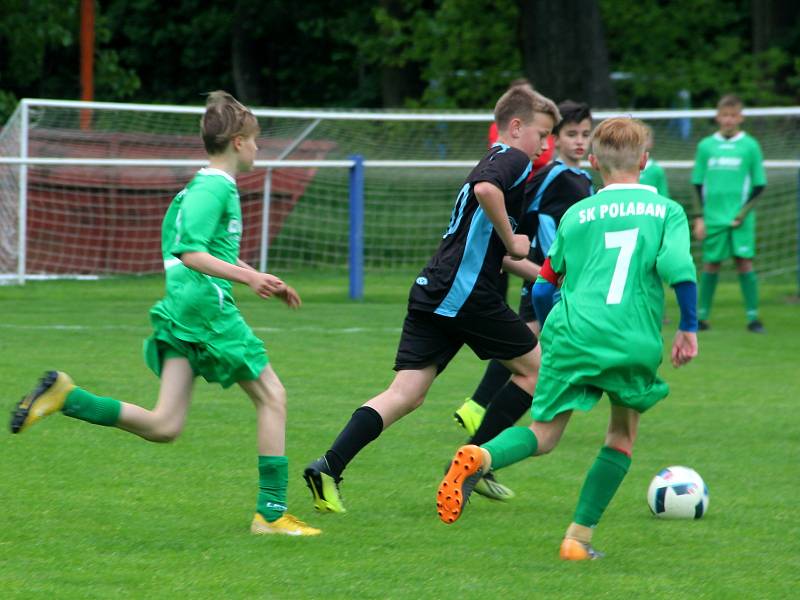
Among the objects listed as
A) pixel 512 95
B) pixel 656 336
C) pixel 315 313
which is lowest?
pixel 315 313

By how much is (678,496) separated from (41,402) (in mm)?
2461

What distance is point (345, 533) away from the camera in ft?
17.2

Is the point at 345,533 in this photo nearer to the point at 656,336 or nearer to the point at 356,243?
the point at 656,336

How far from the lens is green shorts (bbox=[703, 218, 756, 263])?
12.3 m

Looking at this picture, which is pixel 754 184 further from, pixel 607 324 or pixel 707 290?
pixel 607 324

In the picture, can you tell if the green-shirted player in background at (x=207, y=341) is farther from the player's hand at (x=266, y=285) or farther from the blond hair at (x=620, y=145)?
the blond hair at (x=620, y=145)

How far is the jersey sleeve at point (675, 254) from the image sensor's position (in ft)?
15.4

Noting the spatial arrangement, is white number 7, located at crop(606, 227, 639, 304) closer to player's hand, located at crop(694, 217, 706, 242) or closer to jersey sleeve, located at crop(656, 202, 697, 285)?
jersey sleeve, located at crop(656, 202, 697, 285)

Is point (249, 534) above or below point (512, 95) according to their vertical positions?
below

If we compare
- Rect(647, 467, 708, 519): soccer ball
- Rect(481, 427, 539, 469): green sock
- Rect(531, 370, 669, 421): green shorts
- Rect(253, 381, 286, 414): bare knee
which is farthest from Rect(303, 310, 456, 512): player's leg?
Rect(647, 467, 708, 519): soccer ball

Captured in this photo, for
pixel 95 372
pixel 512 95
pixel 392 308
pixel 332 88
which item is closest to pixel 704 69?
pixel 332 88

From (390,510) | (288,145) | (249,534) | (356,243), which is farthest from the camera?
(288,145)

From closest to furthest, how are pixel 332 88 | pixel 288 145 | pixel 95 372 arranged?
pixel 95 372, pixel 288 145, pixel 332 88

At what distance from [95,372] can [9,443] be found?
2.46 m
